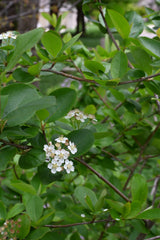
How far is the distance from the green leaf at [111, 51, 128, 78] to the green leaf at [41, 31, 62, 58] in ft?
0.46

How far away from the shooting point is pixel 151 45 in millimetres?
536

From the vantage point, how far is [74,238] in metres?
0.81

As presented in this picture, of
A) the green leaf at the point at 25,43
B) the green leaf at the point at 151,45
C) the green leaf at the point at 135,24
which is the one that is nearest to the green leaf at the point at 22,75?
the green leaf at the point at 25,43

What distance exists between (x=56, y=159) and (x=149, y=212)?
21cm

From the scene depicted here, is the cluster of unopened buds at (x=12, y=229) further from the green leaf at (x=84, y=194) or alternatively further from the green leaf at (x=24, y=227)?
the green leaf at (x=84, y=194)

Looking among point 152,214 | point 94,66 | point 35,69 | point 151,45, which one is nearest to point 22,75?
point 35,69

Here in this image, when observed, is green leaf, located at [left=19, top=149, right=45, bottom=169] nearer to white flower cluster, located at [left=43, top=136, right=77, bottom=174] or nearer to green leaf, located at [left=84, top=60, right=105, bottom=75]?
white flower cluster, located at [left=43, top=136, right=77, bottom=174]

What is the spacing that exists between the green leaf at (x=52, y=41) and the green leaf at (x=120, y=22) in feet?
0.48

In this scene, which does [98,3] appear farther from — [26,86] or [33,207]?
[33,207]

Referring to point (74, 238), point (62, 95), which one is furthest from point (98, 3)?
point (74, 238)

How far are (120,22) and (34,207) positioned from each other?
0.48 meters

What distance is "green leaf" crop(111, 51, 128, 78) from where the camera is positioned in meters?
0.58

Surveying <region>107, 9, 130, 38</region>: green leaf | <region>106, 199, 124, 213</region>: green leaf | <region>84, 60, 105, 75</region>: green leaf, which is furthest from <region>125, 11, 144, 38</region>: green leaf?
<region>106, 199, 124, 213</region>: green leaf

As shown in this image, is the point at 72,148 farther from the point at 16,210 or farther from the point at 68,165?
the point at 16,210
